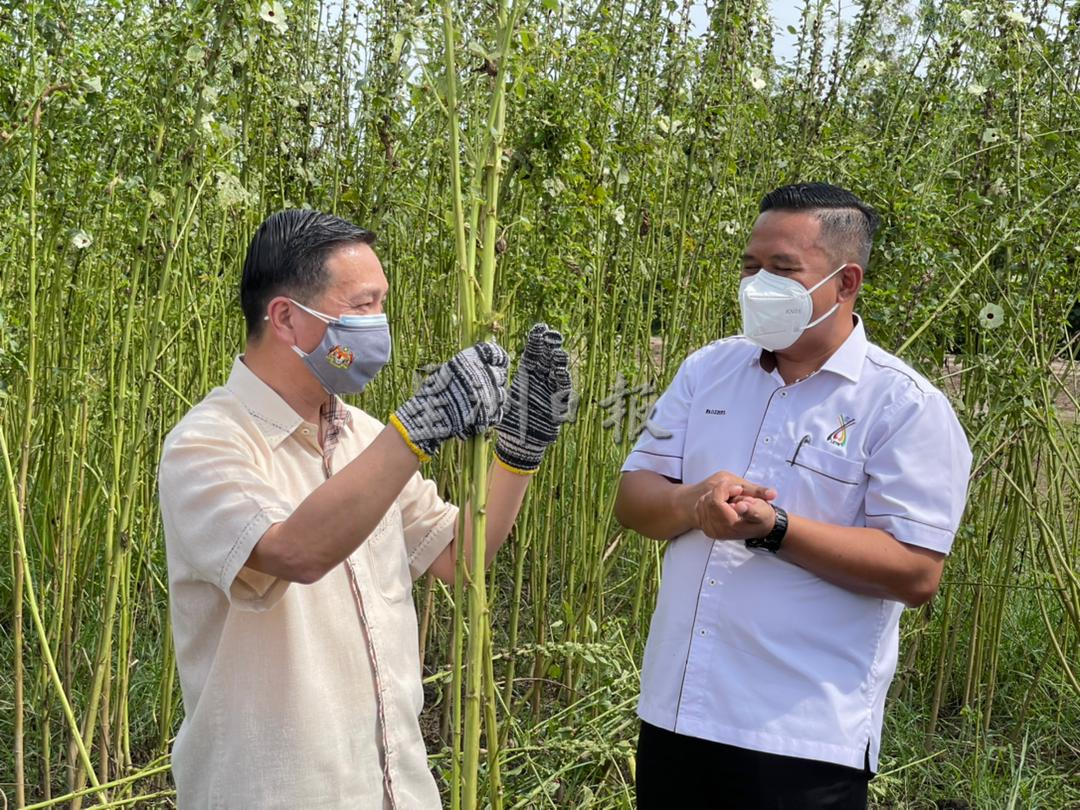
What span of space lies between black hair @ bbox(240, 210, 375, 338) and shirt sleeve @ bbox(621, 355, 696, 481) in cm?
65

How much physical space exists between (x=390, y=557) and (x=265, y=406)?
0.30 m

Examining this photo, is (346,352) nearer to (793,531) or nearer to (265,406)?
(265,406)

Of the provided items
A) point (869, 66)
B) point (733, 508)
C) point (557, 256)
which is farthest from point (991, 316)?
point (733, 508)

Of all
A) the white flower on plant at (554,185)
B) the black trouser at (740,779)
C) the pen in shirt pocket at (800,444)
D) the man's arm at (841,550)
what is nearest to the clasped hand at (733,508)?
the man's arm at (841,550)

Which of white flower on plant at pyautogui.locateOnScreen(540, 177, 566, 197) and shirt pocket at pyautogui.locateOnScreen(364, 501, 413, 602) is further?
white flower on plant at pyautogui.locateOnScreen(540, 177, 566, 197)

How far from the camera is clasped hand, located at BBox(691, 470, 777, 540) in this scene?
5.69 ft

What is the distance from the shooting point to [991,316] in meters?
3.03

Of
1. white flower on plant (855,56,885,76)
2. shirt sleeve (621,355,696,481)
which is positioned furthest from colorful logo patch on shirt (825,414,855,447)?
white flower on plant (855,56,885,76)

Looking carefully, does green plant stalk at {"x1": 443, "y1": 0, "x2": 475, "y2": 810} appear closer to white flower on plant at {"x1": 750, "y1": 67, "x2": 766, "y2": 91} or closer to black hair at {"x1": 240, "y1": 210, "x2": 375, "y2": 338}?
black hair at {"x1": 240, "y1": 210, "x2": 375, "y2": 338}

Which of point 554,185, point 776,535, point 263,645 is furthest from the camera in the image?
point 554,185

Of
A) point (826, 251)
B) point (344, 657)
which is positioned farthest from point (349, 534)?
point (826, 251)

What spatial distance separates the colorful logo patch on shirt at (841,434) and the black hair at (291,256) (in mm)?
806

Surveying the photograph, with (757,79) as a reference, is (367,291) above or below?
below

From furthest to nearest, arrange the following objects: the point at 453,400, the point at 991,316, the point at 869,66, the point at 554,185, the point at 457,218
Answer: the point at 869,66 < the point at 991,316 < the point at 554,185 < the point at 453,400 < the point at 457,218
